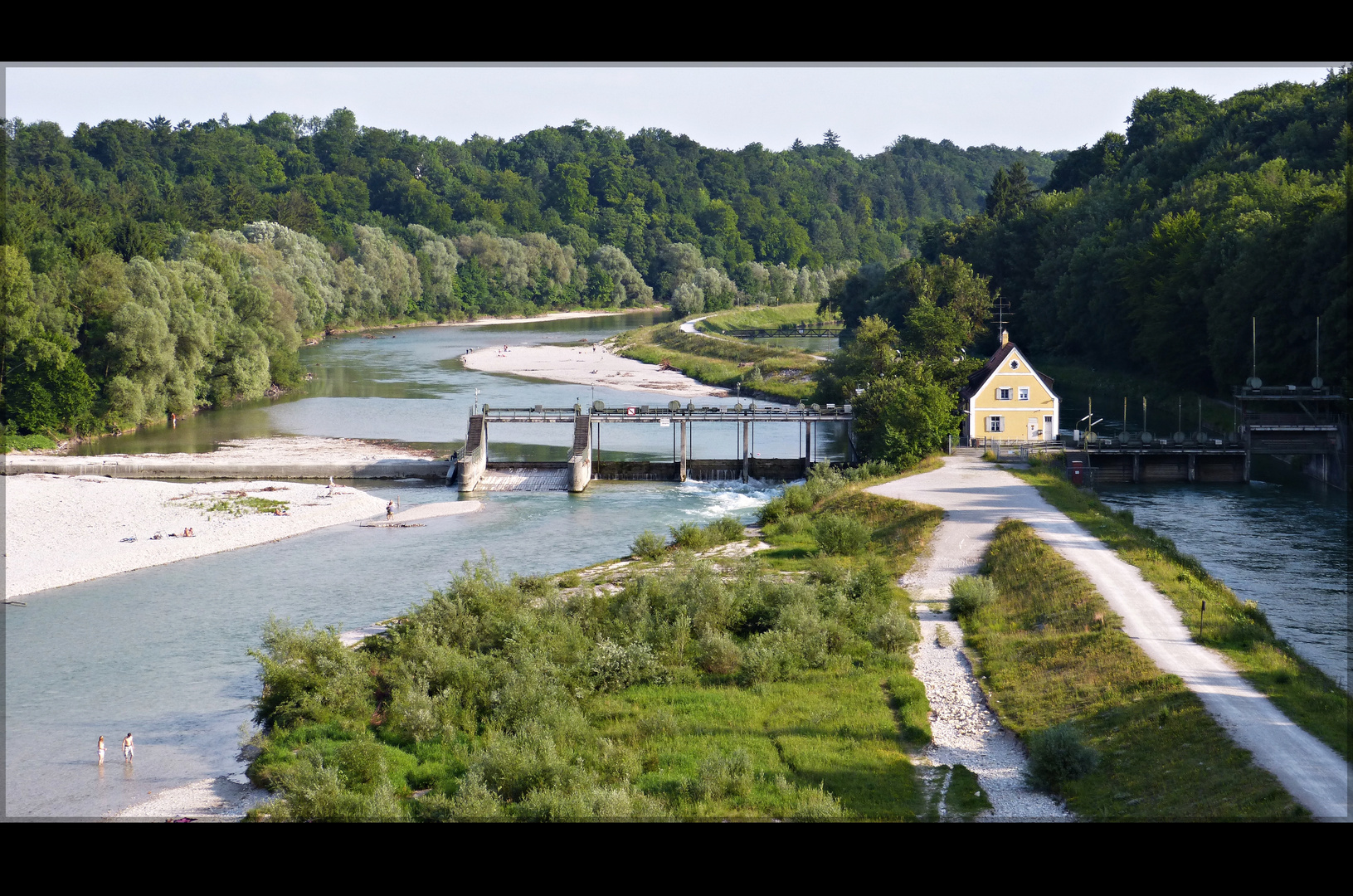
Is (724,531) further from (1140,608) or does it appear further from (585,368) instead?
(585,368)

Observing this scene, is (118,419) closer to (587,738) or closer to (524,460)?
(524,460)

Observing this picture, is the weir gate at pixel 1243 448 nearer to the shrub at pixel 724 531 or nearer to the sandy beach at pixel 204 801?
the shrub at pixel 724 531

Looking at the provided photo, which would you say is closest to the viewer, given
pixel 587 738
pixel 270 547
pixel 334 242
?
pixel 587 738

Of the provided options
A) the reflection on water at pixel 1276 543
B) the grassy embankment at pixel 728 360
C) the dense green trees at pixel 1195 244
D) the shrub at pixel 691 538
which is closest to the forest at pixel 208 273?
the dense green trees at pixel 1195 244

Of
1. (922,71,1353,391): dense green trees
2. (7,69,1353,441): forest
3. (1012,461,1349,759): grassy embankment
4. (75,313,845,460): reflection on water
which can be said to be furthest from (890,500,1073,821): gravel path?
(75,313,845,460): reflection on water

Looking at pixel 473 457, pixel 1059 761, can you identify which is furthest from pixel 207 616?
pixel 1059 761

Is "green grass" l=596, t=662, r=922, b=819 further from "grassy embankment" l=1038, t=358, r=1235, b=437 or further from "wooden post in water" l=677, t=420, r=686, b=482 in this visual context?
"grassy embankment" l=1038, t=358, r=1235, b=437

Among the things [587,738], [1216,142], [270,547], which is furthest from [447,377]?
[587,738]

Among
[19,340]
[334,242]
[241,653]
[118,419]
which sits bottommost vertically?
[241,653]
